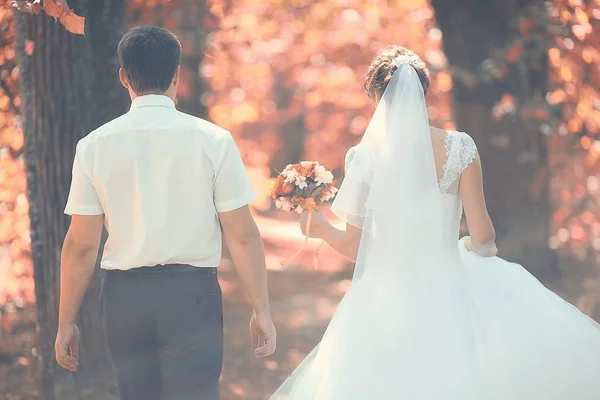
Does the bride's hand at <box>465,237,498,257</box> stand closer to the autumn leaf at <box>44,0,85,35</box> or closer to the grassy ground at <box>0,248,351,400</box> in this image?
the autumn leaf at <box>44,0,85,35</box>

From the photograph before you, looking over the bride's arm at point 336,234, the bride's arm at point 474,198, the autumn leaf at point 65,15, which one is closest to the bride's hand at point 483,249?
the bride's arm at point 474,198

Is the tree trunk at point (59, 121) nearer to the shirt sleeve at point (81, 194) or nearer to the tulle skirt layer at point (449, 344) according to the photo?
the tulle skirt layer at point (449, 344)

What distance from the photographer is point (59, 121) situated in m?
6.26

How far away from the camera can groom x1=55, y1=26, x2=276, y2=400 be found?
11.4ft

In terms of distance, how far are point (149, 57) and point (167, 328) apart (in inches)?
45.2

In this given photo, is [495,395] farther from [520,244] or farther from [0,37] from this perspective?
[520,244]

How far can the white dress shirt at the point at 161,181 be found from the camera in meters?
3.46

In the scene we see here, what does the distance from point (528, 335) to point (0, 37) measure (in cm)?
534

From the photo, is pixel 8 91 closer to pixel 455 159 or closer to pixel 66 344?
pixel 66 344

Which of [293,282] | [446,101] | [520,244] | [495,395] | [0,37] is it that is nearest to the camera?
[495,395]

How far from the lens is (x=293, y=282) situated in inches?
624

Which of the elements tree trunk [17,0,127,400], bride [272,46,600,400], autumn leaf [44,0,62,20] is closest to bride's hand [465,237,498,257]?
bride [272,46,600,400]

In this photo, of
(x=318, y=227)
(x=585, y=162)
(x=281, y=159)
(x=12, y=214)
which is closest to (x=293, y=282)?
(x=585, y=162)

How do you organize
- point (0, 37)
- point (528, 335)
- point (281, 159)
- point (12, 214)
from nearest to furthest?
point (528, 335) < point (0, 37) < point (12, 214) < point (281, 159)
